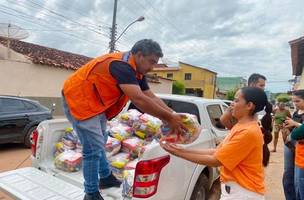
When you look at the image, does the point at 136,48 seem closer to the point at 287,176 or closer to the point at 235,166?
the point at 235,166

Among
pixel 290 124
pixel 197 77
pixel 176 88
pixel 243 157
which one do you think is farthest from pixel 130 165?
pixel 197 77

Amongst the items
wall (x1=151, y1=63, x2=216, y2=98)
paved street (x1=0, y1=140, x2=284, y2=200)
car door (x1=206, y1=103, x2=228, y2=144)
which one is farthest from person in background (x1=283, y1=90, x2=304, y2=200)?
wall (x1=151, y1=63, x2=216, y2=98)

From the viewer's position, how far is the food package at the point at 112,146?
11.4 feet

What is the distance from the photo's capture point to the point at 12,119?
297 inches

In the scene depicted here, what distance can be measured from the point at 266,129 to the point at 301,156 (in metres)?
0.55

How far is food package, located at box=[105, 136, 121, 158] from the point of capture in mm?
3484

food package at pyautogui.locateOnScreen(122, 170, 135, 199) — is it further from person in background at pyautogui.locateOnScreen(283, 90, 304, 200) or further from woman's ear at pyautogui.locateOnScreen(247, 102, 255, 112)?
person in background at pyautogui.locateOnScreen(283, 90, 304, 200)

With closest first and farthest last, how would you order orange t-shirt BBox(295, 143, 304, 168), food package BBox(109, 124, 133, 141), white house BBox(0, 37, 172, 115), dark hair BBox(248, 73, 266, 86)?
Answer: dark hair BBox(248, 73, 266, 86), orange t-shirt BBox(295, 143, 304, 168), food package BBox(109, 124, 133, 141), white house BBox(0, 37, 172, 115)

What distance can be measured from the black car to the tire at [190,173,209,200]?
557cm

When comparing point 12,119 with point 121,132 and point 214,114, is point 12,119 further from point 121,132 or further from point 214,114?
point 214,114

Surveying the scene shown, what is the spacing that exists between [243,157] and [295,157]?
2.10m

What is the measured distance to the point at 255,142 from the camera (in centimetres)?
200

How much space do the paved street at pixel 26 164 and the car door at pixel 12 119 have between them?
14.6 inches

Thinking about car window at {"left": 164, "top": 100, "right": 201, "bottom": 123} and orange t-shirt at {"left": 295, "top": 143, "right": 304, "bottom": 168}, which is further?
car window at {"left": 164, "top": 100, "right": 201, "bottom": 123}
